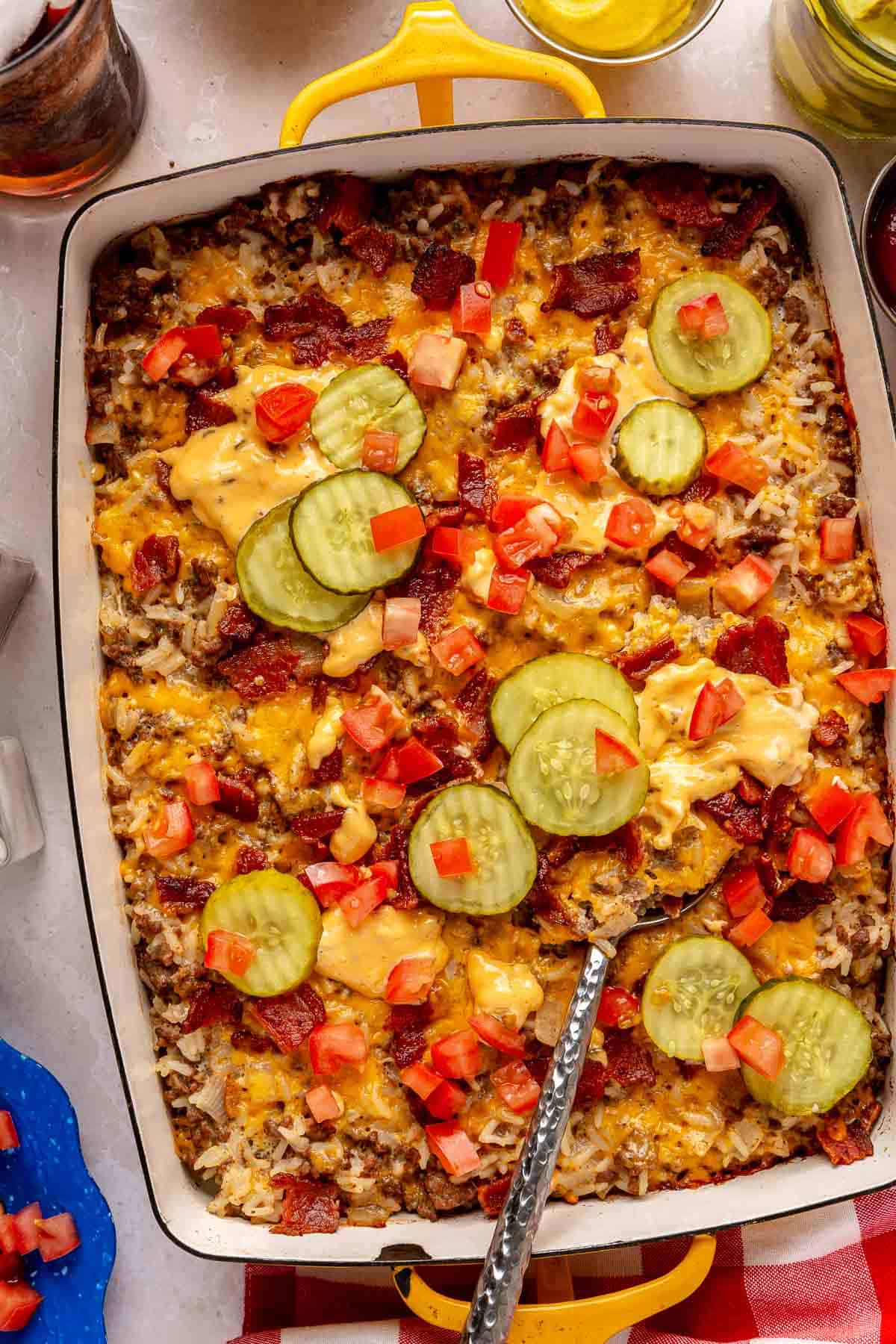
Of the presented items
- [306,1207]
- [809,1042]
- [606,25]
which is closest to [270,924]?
[306,1207]

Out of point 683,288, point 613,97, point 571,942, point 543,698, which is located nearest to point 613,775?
point 543,698

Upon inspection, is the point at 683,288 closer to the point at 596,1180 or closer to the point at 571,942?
the point at 571,942

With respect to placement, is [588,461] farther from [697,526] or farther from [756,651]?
[756,651]

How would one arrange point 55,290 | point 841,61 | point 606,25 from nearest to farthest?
point 841,61 → point 606,25 → point 55,290

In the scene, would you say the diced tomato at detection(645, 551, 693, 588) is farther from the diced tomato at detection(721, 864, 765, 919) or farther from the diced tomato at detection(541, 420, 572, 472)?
the diced tomato at detection(721, 864, 765, 919)

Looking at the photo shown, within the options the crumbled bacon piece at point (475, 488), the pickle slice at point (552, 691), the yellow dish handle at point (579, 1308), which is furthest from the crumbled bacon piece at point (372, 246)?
the yellow dish handle at point (579, 1308)

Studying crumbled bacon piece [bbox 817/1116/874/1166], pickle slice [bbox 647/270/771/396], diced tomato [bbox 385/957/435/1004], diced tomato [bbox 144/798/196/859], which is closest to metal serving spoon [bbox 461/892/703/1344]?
diced tomato [bbox 385/957/435/1004]

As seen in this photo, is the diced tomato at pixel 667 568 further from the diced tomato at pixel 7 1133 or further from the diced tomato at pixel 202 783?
the diced tomato at pixel 7 1133
